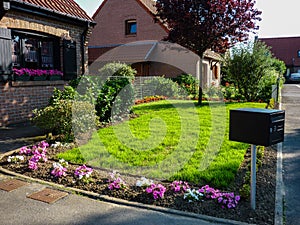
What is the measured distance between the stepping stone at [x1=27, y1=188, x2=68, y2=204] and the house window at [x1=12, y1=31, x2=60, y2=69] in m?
5.97

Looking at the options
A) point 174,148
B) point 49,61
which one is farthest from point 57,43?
point 174,148

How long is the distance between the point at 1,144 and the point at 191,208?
4.46 m

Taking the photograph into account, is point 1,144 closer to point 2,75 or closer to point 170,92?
point 2,75

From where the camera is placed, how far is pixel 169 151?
18.0 ft

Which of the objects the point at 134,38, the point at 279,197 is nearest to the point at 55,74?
the point at 279,197

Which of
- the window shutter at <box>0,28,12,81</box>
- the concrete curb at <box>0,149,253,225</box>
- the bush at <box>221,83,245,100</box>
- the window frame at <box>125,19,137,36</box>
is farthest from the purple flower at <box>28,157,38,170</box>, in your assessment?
the window frame at <box>125,19,137,36</box>

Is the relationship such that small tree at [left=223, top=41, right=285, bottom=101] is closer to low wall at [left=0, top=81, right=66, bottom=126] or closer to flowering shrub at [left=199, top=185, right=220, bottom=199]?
low wall at [left=0, top=81, right=66, bottom=126]

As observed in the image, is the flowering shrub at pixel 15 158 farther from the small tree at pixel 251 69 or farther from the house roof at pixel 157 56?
the house roof at pixel 157 56

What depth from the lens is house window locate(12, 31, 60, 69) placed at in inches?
340

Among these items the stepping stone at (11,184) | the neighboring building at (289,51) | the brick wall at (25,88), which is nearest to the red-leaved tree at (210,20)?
the brick wall at (25,88)

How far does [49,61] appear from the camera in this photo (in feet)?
32.0

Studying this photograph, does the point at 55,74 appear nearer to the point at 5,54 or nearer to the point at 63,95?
the point at 5,54

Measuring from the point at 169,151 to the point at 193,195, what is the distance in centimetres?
199

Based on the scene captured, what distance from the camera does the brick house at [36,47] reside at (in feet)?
25.6
